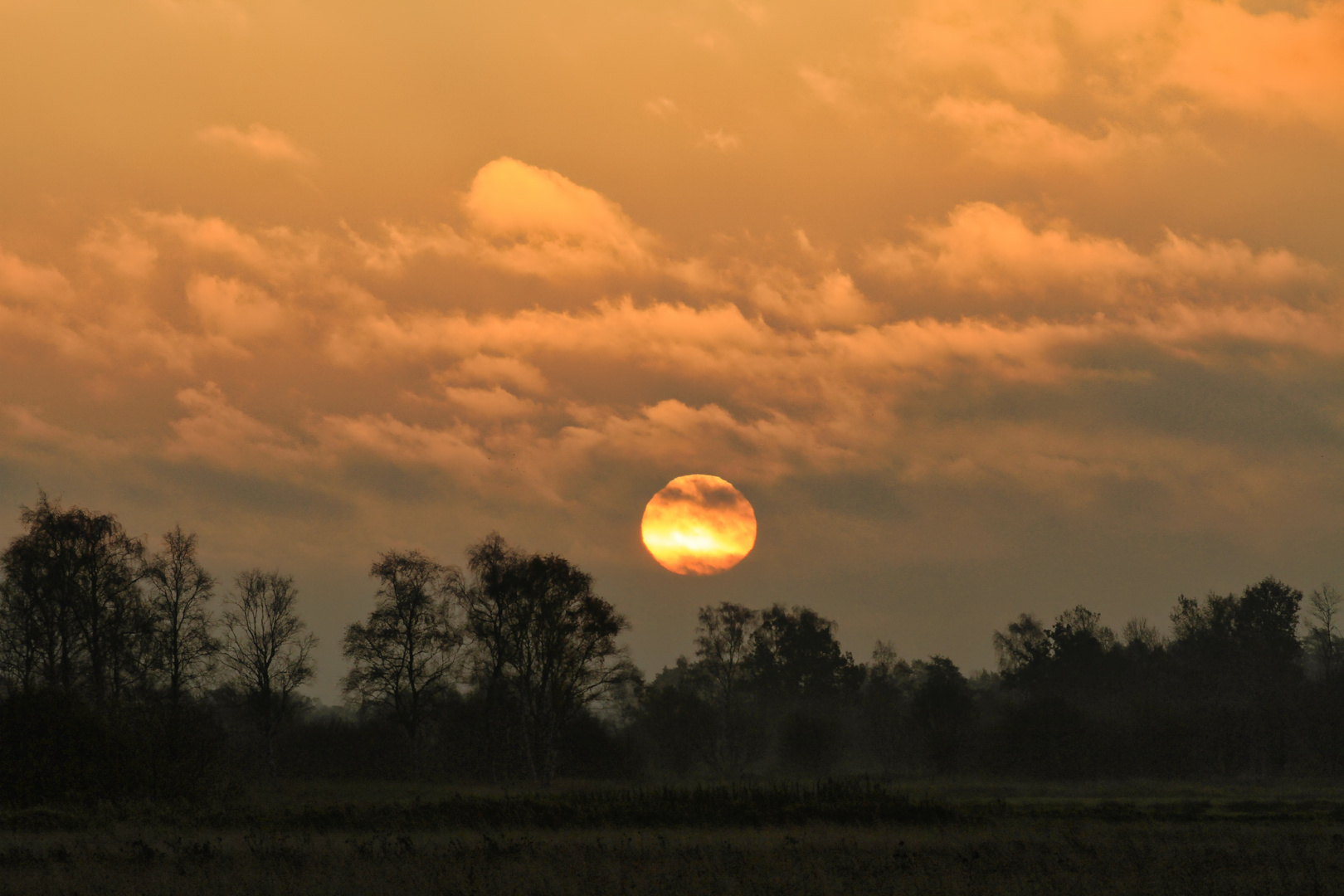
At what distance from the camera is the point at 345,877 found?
23609 millimetres

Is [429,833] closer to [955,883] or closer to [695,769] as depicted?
[955,883]

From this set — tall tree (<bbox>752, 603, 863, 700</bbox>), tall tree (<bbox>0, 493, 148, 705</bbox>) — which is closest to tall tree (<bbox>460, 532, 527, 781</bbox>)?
tall tree (<bbox>0, 493, 148, 705</bbox>)

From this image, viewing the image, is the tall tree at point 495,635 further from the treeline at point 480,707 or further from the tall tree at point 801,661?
the tall tree at point 801,661

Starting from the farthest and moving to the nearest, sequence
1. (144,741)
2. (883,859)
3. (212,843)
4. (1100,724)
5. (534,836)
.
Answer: (1100,724) → (144,741) → (534,836) → (212,843) → (883,859)

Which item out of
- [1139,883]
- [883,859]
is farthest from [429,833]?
[1139,883]

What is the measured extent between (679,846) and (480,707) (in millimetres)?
49530

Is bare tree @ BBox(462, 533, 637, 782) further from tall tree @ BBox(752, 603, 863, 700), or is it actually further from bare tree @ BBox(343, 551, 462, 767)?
tall tree @ BBox(752, 603, 863, 700)

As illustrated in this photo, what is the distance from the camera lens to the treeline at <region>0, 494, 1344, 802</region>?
45125 millimetres

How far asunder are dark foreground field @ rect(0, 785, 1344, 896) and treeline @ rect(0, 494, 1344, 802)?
19.1 ft

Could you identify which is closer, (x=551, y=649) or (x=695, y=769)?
(x=551, y=649)

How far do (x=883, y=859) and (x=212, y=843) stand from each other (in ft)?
58.2

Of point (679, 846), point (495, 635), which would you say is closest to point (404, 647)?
point (495, 635)

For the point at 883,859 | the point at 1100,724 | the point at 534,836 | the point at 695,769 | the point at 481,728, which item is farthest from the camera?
the point at 695,769

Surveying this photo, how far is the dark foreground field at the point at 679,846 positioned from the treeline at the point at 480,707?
19.1ft
